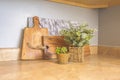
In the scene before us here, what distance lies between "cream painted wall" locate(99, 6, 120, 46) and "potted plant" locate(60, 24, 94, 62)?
1.86 ft

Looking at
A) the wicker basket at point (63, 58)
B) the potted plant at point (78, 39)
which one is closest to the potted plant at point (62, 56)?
the wicker basket at point (63, 58)

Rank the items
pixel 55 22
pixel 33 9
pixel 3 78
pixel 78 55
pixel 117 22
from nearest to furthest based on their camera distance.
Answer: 1. pixel 3 78
2. pixel 78 55
3. pixel 33 9
4. pixel 55 22
5. pixel 117 22

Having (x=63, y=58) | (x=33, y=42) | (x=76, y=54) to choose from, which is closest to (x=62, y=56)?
(x=63, y=58)

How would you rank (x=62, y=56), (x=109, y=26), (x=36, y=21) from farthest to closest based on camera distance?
(x=109, y=26)
(x=36, y=21)
(x=62, y=56)

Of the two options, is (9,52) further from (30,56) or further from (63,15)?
(63,15)

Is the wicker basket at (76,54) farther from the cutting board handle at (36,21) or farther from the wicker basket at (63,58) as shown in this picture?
the cutting board handle at (36,21)

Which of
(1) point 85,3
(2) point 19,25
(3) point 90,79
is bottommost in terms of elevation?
(3) point 90,79

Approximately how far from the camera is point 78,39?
1.25m

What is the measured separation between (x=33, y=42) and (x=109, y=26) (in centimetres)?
90

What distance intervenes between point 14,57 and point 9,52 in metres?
0.06

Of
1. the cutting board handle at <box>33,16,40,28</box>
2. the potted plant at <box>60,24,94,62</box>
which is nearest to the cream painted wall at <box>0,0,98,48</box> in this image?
the cutting board handle at <box>33,16,40,28</box>

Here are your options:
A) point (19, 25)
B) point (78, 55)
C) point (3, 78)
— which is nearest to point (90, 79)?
point (3, 78)

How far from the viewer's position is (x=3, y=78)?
74cm

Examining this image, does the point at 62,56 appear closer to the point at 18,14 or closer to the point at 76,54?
the point at 76,54
